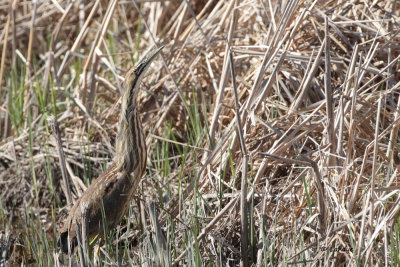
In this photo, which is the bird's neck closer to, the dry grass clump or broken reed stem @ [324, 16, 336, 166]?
the dry grass clump

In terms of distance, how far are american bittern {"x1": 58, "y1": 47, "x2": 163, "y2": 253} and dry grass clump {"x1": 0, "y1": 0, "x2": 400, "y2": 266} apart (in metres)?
0.10

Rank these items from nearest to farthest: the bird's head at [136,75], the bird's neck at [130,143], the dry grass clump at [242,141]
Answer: the dry grass clump at [242,141], the bird's head at [136,75], the bird's neck at [130,143]

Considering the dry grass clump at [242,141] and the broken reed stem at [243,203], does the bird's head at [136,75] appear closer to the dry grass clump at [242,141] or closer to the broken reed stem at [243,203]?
the dry grass clump at [242,141]

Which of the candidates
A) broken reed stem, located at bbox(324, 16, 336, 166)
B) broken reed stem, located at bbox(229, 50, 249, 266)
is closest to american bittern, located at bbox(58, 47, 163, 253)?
broken reed stem, located at bbox(229, 50, 249, 266)

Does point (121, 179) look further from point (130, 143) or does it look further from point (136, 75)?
point (136, 75)

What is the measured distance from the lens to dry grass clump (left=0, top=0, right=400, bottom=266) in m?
2.83

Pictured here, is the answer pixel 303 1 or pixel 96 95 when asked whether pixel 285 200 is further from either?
pixel 96 95

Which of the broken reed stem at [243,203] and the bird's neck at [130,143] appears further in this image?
the bird's neck at [130,143]

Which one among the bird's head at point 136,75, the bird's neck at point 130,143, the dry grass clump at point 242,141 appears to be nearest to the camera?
the dry grass clump at point 242,141

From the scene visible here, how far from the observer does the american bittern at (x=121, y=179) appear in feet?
10.6

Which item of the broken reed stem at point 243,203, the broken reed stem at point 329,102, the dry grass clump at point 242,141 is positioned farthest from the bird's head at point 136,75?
the broken reed stem at point 329,102

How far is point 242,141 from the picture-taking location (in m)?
2.63

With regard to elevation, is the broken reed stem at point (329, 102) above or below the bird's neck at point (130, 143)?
above

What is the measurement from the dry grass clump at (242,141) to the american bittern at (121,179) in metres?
0.10
